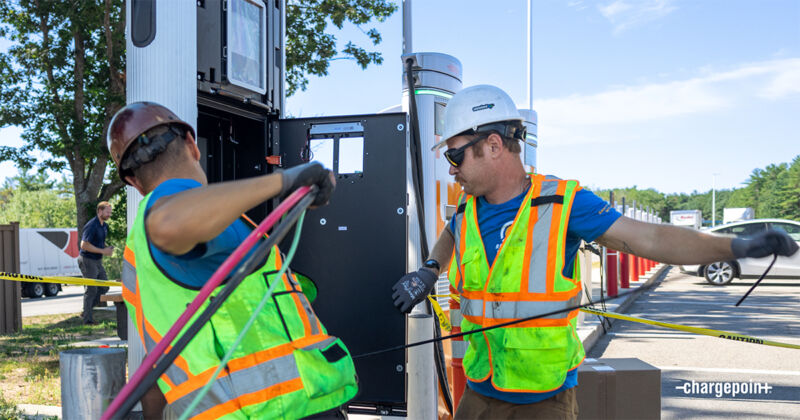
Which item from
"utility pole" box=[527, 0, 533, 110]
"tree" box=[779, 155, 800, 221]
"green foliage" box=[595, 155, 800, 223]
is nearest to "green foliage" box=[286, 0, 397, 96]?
"utility pole" box=[527, 0, 533, 110]

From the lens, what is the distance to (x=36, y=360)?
7273mm

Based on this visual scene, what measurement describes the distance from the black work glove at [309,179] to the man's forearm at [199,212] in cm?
6

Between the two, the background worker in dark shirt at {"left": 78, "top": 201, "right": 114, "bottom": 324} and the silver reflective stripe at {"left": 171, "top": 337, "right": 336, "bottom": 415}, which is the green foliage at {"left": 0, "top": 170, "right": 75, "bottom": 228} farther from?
the silver reflective stripe at {"left": 171, "top": 337, "right": 336, "bottom": 415}

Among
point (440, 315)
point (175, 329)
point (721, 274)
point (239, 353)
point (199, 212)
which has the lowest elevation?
point (721, 274)

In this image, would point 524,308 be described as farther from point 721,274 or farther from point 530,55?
point 721,274

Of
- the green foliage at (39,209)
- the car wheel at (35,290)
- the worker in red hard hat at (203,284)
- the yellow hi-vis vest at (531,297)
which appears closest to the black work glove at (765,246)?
the yellow hi-vis vest at (531,297)

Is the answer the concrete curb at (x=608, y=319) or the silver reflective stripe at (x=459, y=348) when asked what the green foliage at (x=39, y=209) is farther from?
the silver reflective stripe at (x=459, y=348)

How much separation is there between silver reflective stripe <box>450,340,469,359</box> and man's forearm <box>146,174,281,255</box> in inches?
90.9

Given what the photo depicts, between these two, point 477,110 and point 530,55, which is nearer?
point 477,110

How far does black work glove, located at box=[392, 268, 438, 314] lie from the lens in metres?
2.62

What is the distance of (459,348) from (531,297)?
140 cm

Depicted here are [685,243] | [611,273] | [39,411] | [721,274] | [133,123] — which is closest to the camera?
[133,123]

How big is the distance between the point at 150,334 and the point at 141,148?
1.66 feet

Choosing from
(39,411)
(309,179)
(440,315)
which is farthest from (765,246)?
(39,411)
